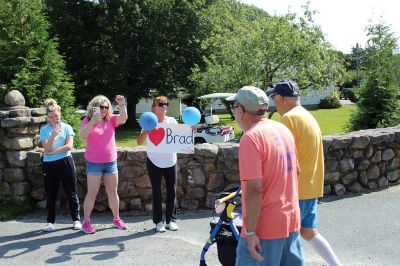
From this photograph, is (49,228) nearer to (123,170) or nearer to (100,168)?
(100,168)

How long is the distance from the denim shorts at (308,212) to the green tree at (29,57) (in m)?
6.30

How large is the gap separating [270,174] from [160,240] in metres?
3.31

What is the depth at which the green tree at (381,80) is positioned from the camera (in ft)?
39.5

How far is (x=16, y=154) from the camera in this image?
7.08m

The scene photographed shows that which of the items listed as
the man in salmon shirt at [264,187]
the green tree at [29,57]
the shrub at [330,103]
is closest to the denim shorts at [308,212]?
the man in salmon shirt at [264,187]

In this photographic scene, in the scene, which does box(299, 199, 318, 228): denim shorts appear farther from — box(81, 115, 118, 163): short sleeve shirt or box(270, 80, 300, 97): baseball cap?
box(81, 115, 118, 163): short sleeve shirt

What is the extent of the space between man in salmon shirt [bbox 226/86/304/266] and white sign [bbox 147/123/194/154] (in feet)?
10.4

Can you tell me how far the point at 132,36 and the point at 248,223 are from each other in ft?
85.2

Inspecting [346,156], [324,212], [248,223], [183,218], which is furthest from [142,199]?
[248,223]

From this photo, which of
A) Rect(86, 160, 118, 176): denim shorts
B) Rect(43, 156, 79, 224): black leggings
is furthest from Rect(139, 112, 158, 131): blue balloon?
Rect(43, 156, 79, 224): black leggings

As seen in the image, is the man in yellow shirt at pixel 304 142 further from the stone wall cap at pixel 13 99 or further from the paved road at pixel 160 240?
the stone wall cap at pixel 13 99

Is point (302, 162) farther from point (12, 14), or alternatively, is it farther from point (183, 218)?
point (12, 14)

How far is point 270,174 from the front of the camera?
2.85 m

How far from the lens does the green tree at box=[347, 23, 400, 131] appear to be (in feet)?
39.5
